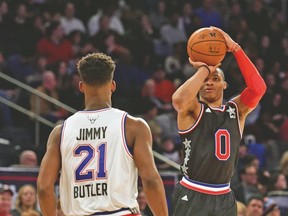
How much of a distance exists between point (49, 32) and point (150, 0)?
437 centimetres

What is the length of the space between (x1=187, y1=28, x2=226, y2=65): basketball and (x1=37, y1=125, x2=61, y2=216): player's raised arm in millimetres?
A: 1828

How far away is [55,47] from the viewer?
16766 millimetres

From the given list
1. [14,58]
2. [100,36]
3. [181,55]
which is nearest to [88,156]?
[14,58]

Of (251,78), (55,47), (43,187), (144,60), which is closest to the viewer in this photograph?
(43,187)

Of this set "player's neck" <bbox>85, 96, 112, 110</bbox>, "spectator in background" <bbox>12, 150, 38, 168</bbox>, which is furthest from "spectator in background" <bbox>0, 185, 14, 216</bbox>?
"player's neck" <bbox>85, 96, 112, 110</bbox>

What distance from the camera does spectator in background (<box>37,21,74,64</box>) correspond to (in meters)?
16.7

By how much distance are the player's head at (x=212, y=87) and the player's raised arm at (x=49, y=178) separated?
1910 millimetres

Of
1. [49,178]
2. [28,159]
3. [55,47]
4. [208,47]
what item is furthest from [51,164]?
[55,47]

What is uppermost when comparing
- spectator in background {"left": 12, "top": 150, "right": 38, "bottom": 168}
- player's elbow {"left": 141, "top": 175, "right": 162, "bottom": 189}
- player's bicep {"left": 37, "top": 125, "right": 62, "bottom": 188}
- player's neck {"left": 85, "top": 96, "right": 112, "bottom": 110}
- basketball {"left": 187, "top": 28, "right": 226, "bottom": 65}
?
basketball {"left": 187, "top": 28, "right": 226, "bottom": 65}

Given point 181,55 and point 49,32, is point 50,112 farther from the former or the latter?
point 181,55

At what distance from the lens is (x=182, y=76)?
18016mm

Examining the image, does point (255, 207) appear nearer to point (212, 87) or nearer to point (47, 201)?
point (212, 87)

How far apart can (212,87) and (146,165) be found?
1835 millimetres

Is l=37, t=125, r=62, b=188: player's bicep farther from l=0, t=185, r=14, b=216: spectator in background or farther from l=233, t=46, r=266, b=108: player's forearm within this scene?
l=0, t=185, r=14, b=216: spectator in background
